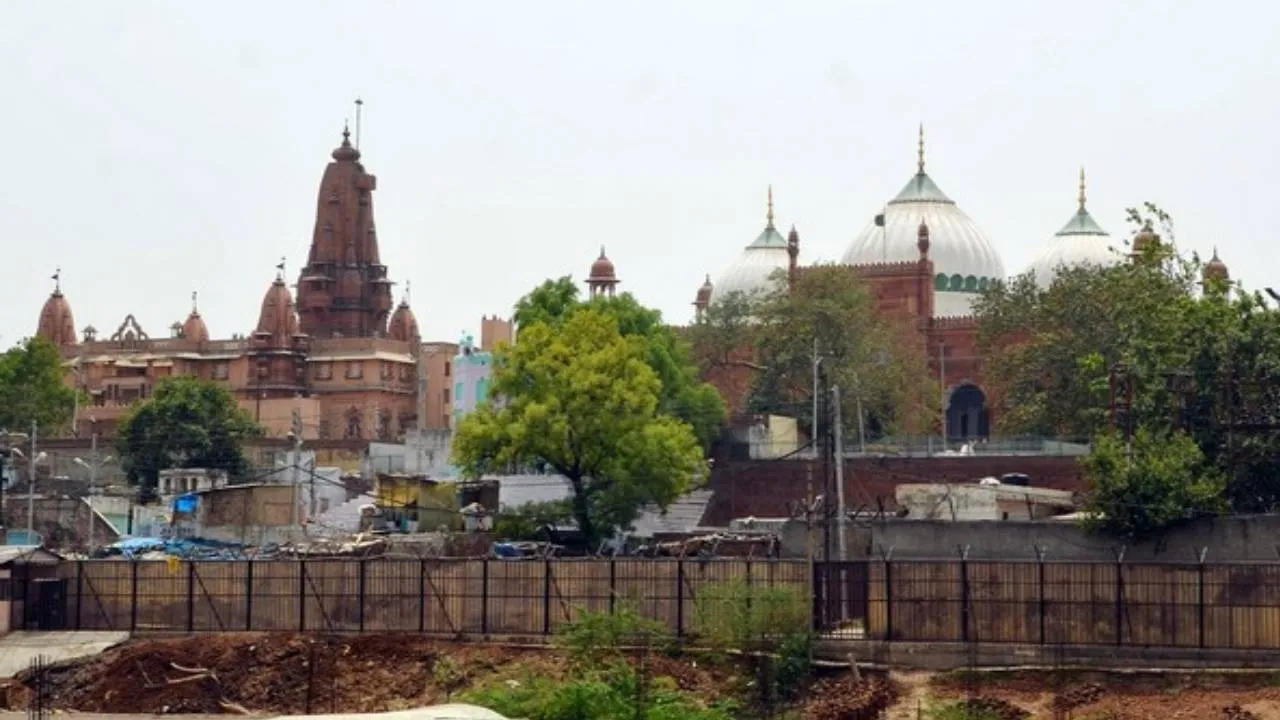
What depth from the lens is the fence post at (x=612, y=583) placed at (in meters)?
53.8

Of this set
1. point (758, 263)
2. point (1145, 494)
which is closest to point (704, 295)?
point (758, 263)

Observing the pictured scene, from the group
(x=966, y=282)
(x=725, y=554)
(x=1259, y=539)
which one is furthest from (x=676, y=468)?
(x=966, y=282)

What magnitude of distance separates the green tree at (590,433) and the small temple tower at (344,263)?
6074 centimetres

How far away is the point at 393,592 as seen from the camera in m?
55.6

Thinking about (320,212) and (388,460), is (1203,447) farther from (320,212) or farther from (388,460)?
(320,212)

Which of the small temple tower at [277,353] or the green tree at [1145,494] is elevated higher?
the small temple tower at [277,353]

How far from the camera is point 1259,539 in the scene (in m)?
56.7

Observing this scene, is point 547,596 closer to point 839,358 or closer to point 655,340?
point 655,340

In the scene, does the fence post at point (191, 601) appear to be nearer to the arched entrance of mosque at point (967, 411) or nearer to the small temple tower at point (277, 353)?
the arched entrance of mosque at point (967, 411)

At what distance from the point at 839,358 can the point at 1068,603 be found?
37879mm

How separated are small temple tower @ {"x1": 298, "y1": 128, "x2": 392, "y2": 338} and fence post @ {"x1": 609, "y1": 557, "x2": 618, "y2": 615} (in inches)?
3162

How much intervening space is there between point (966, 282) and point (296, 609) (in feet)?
181

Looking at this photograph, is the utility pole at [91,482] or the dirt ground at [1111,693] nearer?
the dirt ground at [1111,693]

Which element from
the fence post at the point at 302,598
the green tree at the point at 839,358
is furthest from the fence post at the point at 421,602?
the green tree at the point at 839,358
